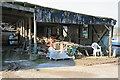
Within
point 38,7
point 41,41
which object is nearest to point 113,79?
point 38,7

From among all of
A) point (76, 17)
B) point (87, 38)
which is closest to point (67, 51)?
point (76, 17)

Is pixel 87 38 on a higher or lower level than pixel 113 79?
higher

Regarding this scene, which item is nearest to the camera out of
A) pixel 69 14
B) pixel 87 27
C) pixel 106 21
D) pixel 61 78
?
pixel 61 78

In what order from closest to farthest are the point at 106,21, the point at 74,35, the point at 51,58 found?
the point at 51,58, the point at 106,21, the point at 74,35

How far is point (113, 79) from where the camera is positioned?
18.1 feet

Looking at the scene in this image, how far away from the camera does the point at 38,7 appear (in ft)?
31.6

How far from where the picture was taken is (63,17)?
1019cm

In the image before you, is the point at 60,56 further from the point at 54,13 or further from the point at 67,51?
the point at 54,13

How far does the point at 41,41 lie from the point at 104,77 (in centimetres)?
985

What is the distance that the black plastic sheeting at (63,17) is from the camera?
966 centimetres

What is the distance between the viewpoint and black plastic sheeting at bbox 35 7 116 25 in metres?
9.66

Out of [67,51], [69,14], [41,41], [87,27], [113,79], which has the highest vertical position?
[69,14]

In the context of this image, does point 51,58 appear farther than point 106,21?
No

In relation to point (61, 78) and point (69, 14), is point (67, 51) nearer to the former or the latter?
point (69, 14)
